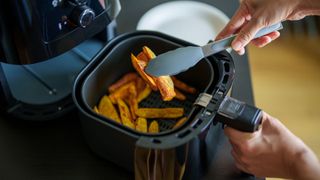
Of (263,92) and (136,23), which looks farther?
(263,92)

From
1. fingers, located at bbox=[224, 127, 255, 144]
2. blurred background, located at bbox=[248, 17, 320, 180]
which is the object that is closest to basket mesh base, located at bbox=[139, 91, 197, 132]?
fingers, located at bbox=[224, 127, 255, 144]

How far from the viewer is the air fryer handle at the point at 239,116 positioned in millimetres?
623

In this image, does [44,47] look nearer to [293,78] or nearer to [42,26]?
[42,26]

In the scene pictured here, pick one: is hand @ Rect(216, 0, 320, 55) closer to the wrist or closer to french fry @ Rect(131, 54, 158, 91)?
the wrist

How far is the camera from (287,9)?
2.62 ft

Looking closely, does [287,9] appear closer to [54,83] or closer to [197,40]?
[197,40]

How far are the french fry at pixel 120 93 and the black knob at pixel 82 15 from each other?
0.14m

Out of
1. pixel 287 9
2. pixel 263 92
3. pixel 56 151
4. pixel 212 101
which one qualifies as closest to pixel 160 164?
pixel 212 101

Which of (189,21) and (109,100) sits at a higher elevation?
(189,21)

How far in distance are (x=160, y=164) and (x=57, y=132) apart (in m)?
0.26

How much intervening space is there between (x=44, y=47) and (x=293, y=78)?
92 centimetres

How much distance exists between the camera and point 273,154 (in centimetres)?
72

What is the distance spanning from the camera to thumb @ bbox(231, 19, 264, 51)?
0.72 m

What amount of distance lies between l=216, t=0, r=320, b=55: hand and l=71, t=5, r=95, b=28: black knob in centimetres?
24
